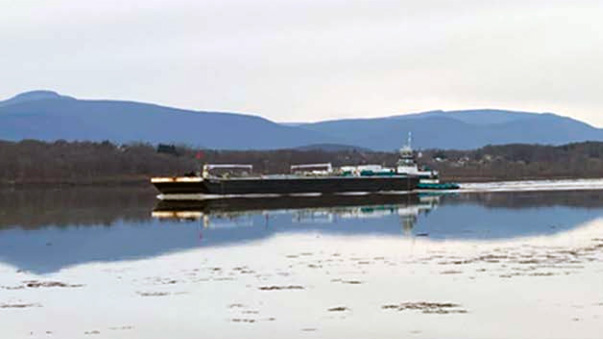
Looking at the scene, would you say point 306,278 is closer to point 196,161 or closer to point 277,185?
point 277,185

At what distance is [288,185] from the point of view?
224ft

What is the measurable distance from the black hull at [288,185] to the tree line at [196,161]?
37963 mm

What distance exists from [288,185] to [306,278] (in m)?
48.3

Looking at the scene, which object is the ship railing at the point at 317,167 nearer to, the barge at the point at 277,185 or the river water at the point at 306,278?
the barge at the point at 277,185

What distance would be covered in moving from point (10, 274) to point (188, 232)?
11.9 meters

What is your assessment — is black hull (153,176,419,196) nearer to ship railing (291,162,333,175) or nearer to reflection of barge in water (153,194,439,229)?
ship railing (291,162,333,175)

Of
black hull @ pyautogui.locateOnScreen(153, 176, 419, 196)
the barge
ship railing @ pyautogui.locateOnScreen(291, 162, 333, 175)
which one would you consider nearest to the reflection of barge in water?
the barge

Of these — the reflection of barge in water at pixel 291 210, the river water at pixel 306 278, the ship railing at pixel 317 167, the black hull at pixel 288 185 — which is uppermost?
the ship railing at pixel 317 167

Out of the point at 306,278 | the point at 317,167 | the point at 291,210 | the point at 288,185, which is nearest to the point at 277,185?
the point at 288,185

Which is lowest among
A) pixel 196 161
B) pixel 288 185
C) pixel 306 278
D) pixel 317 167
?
pixel 306 278

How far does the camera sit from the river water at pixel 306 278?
1441cm

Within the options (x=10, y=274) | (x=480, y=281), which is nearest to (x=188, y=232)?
(x=10, y=274)

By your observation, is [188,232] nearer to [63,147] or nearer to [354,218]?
[354,218]

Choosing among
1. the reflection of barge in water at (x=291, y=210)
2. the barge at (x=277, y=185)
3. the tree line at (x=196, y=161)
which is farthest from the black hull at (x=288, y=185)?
the tree line at (x=196, y=161)
